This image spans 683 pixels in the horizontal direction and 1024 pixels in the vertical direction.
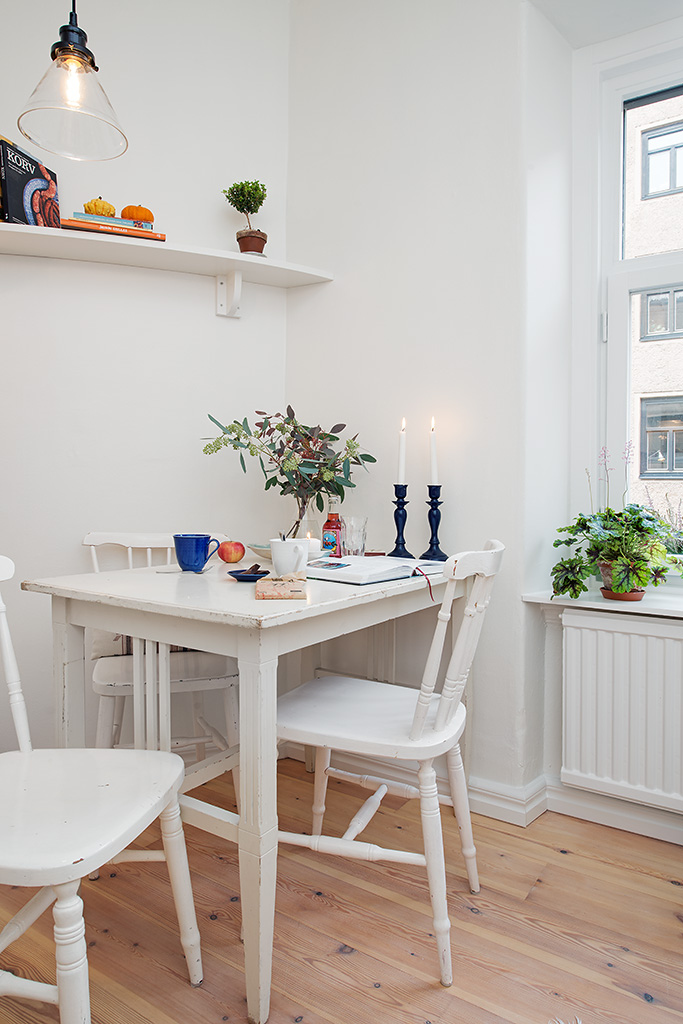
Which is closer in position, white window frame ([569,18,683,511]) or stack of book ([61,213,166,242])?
stack of book ([61,213,166,242])

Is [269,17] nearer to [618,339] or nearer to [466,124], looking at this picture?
[466,124]

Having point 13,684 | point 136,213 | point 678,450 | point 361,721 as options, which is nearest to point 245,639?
point 361,721

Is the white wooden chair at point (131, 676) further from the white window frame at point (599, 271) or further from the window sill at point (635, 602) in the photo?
the white window frame at point (599, 271)

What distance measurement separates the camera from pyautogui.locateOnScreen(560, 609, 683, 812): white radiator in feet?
6.09

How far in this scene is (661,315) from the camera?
2168mm

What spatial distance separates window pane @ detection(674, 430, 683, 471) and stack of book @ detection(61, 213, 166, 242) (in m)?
1.70

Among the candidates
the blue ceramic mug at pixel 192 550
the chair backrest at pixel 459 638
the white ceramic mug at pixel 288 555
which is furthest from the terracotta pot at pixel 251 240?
the chair backrest at pixel 459 638

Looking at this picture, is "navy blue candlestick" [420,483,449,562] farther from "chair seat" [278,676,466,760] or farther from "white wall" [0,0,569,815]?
"chair seat" [278,676,466,760]

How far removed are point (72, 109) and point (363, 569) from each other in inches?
46.0

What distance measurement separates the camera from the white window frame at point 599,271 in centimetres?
221

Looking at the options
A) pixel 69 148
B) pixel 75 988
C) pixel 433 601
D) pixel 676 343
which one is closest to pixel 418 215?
pixel 676 343

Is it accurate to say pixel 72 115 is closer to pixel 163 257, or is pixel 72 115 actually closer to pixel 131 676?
pixel 163 257

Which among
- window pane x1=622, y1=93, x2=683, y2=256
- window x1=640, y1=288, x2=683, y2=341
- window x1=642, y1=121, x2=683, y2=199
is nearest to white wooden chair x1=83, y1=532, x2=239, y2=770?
window x1=640, y1=288, x2=683, y2=341

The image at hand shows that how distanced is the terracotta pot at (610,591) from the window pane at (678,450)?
449 mm
